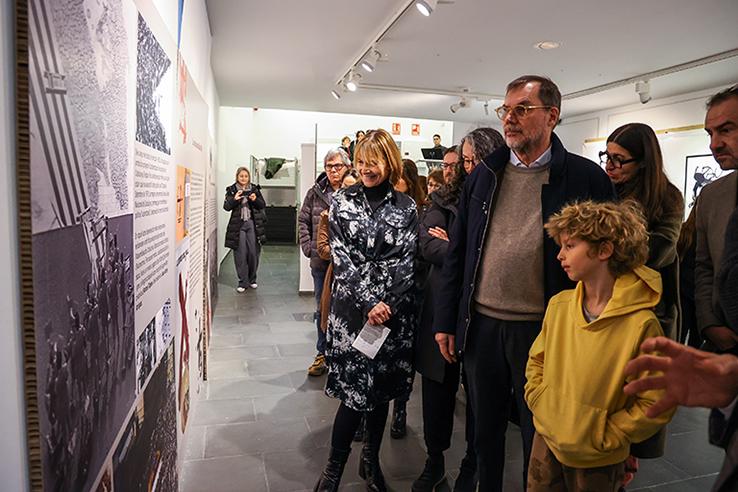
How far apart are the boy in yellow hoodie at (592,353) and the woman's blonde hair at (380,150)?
2.69ft

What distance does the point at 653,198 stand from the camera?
1.98 meters

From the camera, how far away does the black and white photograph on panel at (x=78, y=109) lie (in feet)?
2.11

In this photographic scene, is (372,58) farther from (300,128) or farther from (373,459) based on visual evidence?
(300,128)

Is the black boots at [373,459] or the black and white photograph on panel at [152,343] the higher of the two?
the black and white photograph on panel at [152,343]

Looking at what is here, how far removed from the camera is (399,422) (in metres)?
2.89

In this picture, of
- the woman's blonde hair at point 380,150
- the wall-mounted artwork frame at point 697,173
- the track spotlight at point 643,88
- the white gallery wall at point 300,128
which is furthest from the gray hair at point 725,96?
the white gallery wall at point 300,128

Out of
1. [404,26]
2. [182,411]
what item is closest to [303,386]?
[182,411]

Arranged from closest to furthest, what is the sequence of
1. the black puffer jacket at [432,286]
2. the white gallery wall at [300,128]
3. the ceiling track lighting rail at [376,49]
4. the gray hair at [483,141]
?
the black puffer jacket at [432,286] < the gray hair at [483,141] < the ceiling track lighting rail at [376,49] < the white gallery wall at [300,128]

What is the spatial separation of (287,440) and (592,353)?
1.95 meters

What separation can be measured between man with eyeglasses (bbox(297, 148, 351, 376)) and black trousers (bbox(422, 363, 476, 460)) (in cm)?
143

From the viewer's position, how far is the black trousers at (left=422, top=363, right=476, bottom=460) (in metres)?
2.27

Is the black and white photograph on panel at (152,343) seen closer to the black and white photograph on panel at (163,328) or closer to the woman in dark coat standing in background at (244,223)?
the black and white photograph on panel at (163,328)

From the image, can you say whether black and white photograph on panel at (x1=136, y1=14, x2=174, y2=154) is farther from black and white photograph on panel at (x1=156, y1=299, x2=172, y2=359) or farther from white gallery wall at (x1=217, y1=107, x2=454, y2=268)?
white gallery wall at (x1=217, y1=107, x2=454, y2=268)

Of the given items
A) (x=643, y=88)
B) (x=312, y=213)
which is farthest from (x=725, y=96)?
(x=643, y=88)
